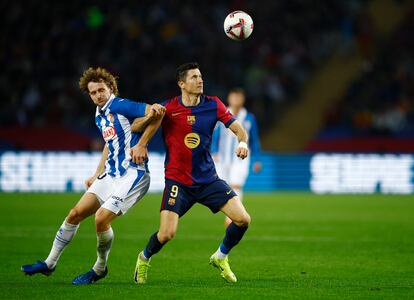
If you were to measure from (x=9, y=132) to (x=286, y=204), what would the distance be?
8.84 metres

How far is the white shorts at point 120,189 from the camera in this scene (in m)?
9.28

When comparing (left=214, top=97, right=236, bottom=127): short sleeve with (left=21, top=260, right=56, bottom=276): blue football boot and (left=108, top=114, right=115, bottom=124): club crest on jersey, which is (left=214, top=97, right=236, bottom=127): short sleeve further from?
(left=21, top=260, right=56, bottom=276): blue football boot

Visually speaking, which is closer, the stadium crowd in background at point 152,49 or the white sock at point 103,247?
the white sock at point 103,247

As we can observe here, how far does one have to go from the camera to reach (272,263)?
11.4 meters

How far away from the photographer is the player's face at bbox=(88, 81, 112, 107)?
958 cm

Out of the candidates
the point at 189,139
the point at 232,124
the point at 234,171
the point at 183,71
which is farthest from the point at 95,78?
the point at 234,171

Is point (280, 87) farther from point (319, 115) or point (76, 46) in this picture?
point (76, 46)

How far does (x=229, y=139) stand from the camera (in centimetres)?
1675

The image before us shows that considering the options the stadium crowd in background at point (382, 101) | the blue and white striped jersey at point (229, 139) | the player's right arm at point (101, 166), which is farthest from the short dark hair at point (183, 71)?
the stadium crowd in background at point (382, 101)

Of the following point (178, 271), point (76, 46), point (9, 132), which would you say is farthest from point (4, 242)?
point (76, 46)

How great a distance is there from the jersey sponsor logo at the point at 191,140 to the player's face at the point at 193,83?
451 mm

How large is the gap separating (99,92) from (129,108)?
1.27ft

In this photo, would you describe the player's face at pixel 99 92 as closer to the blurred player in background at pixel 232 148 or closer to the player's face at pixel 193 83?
the player's face at pixel 193 83

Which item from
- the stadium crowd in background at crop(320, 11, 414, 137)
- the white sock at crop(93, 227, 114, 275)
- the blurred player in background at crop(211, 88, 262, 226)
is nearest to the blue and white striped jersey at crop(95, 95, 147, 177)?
the white sock at crop(93, 227, 114, 275)
